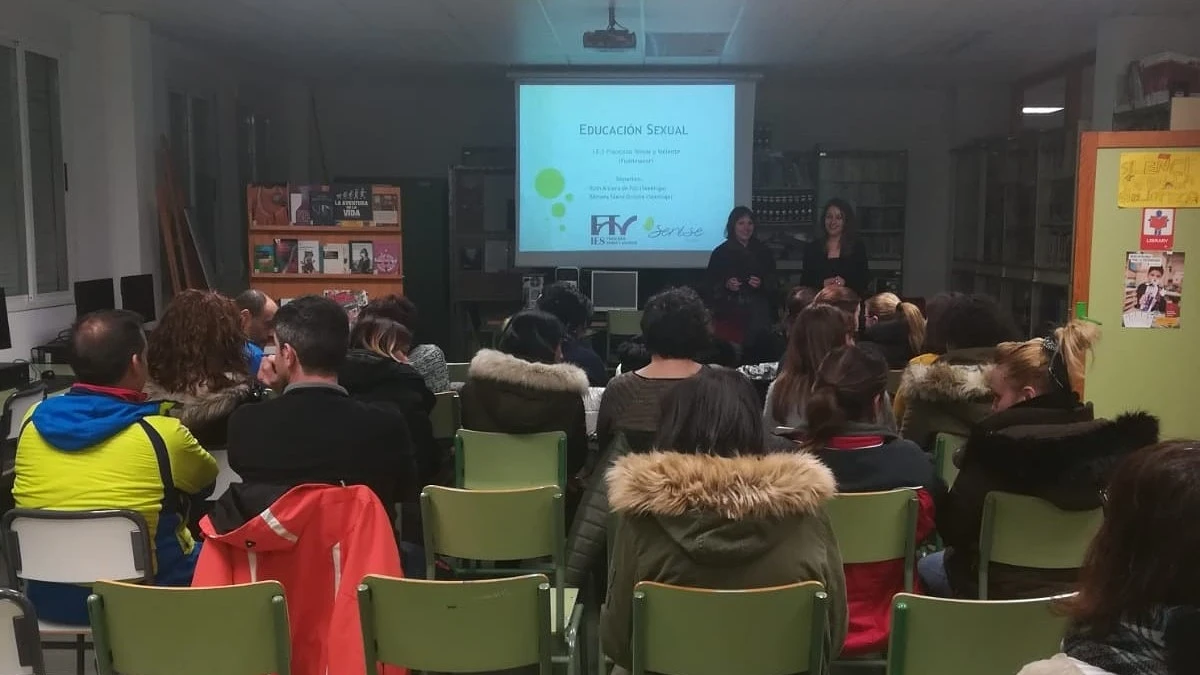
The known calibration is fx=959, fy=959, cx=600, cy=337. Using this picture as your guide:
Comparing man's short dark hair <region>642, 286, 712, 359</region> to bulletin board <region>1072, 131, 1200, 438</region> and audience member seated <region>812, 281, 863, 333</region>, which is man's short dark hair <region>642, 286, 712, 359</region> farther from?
bulletin board <region>1072, 131, 1200, 438</region>

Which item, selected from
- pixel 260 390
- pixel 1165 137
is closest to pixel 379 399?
pixel 260 390

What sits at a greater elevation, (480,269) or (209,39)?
(209,39)

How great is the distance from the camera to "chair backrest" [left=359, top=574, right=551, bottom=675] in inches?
78.1

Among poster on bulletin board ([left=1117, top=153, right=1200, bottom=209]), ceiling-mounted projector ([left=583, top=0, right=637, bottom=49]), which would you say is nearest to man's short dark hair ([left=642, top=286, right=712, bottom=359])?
poster on bulletin board ([left=1117, top=153, right=1200, bottom=209])

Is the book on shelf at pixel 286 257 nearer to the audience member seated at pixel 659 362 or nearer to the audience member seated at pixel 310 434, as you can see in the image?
the audience member seated at pixel 659 362

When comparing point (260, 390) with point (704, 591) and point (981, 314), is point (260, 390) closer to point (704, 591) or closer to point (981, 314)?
point (704, 591)

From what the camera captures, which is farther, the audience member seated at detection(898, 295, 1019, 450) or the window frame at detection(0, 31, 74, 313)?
the window frame at detection(0, 31, 74, 313)

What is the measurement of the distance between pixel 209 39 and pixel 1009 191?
6.78 metres

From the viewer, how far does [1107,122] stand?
652 centimetres

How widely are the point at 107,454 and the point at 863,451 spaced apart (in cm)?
196

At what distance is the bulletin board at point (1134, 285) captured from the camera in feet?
15.3

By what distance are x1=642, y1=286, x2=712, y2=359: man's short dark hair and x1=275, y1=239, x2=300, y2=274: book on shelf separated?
4.54 meters

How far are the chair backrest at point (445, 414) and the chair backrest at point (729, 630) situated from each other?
86.1 inches

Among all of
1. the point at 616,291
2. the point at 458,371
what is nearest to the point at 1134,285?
the point at 458,371
